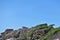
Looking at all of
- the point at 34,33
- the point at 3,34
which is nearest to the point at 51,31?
the point at 34,33

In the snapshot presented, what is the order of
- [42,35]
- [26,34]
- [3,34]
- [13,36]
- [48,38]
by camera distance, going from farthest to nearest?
[3,34], [13,36], [26,34], [42,35], [48,38]

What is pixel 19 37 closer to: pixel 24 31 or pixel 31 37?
pixel 24 31

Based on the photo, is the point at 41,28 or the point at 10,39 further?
the point at 10,39

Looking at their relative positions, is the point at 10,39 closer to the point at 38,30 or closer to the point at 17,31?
the point at 17,31

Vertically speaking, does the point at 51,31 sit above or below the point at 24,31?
below

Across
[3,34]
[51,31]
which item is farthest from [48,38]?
[3,34]

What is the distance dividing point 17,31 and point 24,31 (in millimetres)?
4135

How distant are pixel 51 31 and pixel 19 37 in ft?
46.6

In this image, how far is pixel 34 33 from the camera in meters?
64.4

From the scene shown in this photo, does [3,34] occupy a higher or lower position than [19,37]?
higher

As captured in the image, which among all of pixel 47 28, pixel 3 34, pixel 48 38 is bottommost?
pixel 48 38

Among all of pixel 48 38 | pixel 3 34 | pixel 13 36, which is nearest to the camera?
pixel 48 38

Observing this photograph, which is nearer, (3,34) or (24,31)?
(24,31)

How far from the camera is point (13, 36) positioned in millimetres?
74938
